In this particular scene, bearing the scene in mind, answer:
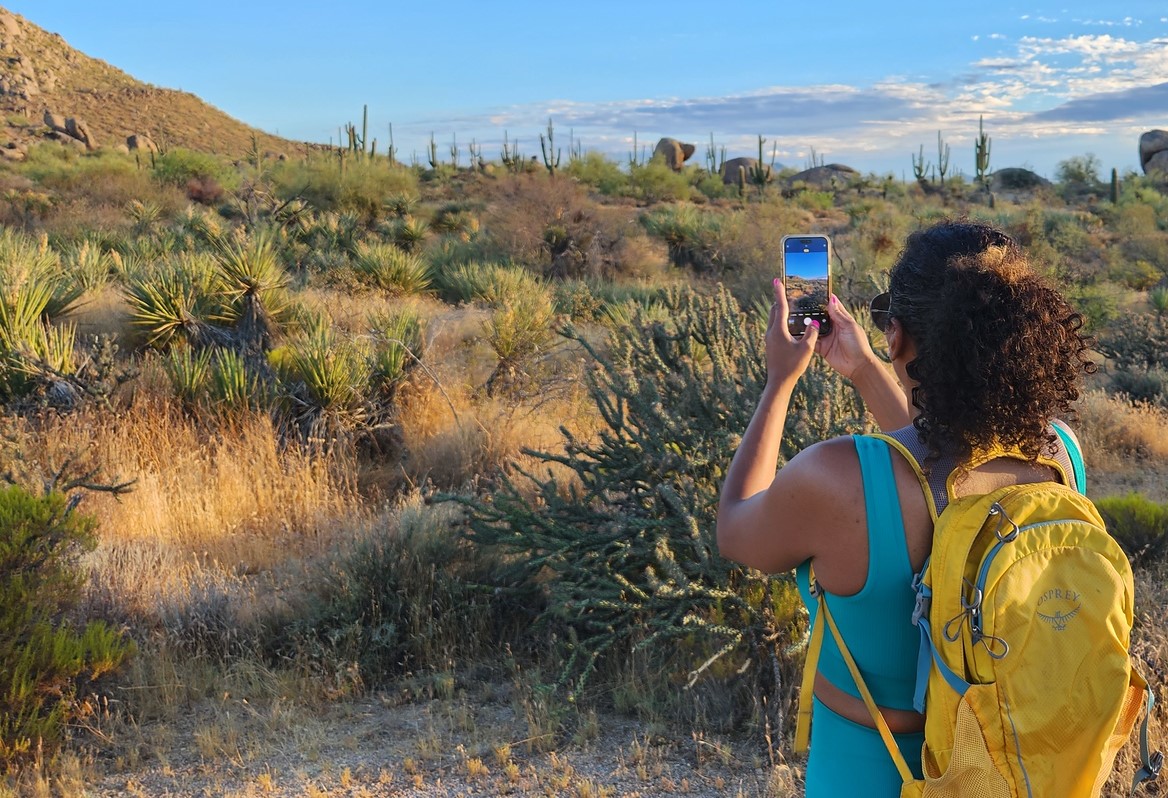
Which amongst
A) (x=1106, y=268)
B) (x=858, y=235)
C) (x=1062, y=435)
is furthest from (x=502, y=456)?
(x=1106, y=268)

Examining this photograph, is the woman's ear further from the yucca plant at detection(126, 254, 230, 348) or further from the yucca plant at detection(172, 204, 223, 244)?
the yucca plant at detection(172, 204, 223, 244)

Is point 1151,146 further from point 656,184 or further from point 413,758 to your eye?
point 413,758

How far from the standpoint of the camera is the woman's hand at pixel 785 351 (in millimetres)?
2049

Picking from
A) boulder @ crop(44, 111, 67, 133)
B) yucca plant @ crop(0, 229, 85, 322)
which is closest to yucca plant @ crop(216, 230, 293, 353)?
yucca plant @ crop(0, 229, 85, 322)

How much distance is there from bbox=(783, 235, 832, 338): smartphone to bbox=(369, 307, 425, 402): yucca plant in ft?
20.9

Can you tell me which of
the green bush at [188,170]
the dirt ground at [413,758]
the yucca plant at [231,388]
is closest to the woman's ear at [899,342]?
the dirt ground at [413,758]

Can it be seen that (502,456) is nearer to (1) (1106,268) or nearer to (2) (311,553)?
(2) (311,553)

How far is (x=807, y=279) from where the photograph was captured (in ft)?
7.37

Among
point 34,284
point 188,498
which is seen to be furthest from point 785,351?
point 34,284

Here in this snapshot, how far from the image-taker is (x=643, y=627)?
4480 mm

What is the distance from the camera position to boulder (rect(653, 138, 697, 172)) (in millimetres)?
58906

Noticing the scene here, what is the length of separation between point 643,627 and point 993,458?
2.87m

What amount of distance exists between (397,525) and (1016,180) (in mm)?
53626

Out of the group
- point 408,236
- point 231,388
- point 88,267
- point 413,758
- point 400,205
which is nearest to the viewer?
point 413,758
